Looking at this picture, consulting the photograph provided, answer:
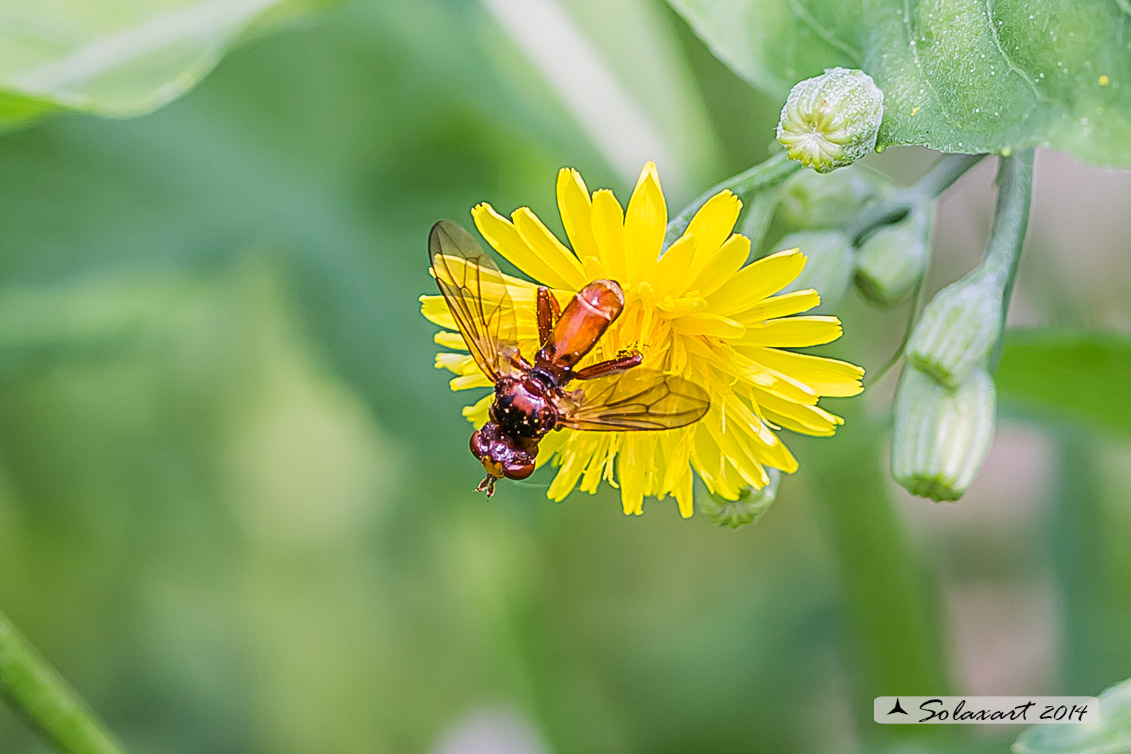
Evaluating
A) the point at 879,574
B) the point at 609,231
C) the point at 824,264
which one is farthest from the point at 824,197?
the point at 879,574

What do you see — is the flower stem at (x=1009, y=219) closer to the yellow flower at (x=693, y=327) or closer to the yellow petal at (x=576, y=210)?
the yellow flower at (x=693, y=327)

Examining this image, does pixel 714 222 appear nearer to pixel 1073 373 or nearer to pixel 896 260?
pixel 896 260

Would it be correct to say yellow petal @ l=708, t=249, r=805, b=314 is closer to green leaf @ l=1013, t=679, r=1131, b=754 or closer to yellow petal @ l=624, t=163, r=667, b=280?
yellow petal @ l=624, t=163, r=667, b=280

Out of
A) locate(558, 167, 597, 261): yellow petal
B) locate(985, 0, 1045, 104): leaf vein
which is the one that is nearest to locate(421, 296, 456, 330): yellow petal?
locate(558, 167, 597, 261): yellow petal

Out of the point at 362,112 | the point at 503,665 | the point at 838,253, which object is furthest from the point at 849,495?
the point at 362,112

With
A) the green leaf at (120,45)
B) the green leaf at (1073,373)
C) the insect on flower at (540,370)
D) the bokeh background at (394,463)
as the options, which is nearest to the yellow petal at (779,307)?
the insect on flower at (540,370)
